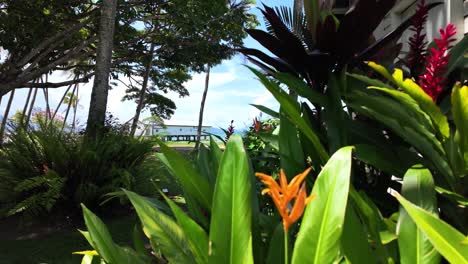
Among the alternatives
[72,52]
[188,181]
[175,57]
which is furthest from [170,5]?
[188,181]

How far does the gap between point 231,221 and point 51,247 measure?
410 cm

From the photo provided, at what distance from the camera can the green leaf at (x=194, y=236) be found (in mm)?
1010

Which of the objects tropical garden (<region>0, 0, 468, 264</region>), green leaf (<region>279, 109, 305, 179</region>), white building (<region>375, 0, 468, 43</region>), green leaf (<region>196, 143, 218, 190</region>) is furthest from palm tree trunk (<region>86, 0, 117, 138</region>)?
green leaf (<region>279, 109, 305, 179</region>)

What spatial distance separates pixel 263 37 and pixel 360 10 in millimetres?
452

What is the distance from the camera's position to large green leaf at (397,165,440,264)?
0.89 m

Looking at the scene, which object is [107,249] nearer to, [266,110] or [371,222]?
[371,222]

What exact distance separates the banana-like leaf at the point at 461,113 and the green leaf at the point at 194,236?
0.80 metres

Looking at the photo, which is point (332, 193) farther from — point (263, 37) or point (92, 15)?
point (92, 15)

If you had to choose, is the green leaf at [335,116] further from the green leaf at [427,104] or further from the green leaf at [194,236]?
the green leaf at [194,236]

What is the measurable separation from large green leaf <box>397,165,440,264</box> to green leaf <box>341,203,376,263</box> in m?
0.10

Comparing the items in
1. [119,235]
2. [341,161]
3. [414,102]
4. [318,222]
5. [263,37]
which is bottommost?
[119,235]

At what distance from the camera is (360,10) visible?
143cm

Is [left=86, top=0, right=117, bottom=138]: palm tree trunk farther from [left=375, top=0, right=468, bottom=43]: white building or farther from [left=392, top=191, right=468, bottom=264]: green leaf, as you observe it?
[left=392, top=191, right=468, bottom=264]: green leaf

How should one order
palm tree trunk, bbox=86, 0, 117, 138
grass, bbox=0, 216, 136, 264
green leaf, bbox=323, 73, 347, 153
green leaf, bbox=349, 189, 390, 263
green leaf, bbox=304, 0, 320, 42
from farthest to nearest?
palm tree trunk, bbox=86, 0, 117, 138, grass, bbox=0, 216, 136, 264, green leaf, bbox=304, 0, 320, 42, green leaf, bbox=323, 73, 347, 153, green leaf, bbox=349, 189, 390, 263
